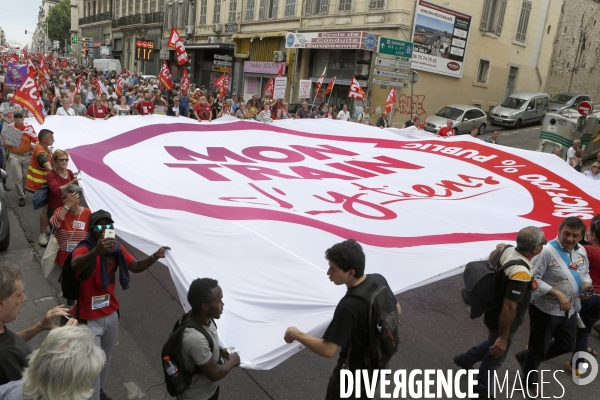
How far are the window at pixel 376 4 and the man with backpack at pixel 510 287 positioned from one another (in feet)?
68.4

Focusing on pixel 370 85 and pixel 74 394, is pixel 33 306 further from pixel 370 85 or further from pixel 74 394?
pixel 370 85

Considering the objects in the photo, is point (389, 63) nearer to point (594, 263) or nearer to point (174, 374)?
point (594, 263)

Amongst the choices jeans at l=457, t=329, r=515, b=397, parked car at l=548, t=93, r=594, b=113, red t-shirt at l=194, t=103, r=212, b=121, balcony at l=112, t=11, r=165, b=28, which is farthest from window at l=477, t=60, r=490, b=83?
balcony at l=112, t=11, r=165, b=28

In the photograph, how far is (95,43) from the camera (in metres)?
59.3

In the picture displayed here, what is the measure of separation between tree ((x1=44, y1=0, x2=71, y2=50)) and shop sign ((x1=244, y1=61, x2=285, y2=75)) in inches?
2932

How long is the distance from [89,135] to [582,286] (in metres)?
6.97

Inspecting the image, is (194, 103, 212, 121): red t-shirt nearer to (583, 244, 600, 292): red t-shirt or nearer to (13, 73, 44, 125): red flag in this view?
(13, 73, 44, 125): red flag

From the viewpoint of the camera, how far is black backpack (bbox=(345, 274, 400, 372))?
8.92ft

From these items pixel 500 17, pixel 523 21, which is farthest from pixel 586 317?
pixel 523 21

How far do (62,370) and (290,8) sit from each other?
1100 inches

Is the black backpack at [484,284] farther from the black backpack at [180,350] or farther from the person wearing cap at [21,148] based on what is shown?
the person wearing cap at [21,148]

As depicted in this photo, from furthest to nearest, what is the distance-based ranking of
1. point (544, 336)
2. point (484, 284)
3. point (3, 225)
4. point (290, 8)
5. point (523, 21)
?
point (523, 21)
point (290, 8)
point (3, 225)
point (544, 336)
point (484, 284)

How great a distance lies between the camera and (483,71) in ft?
88.1

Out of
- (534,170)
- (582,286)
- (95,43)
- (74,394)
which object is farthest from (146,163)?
(95,43)
